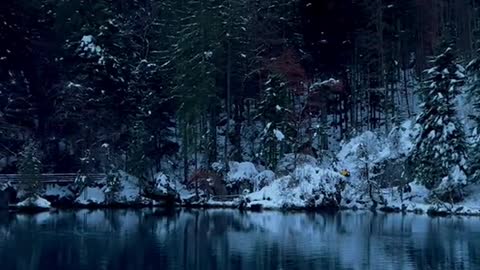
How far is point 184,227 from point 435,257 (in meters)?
12.8

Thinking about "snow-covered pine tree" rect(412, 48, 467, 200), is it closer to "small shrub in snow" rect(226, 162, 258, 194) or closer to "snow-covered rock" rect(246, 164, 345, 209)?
"snow-covered rock" rect(246, 164, 345, 209)

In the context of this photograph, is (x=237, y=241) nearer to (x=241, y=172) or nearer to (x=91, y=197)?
(x=241, y=172)

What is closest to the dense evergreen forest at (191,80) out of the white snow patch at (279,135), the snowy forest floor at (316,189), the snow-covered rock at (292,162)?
the white snow patch at (279,135)

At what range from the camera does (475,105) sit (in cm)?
3772

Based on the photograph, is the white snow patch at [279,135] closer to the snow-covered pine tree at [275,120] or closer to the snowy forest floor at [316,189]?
the snow-covered pine tree at [275,120]

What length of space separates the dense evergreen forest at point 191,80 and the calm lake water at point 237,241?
273 inches

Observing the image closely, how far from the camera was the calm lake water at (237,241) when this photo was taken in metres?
20.7

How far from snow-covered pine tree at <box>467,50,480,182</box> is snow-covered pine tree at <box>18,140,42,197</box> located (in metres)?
24.1

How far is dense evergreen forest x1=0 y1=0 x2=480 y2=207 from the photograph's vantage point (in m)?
43.2

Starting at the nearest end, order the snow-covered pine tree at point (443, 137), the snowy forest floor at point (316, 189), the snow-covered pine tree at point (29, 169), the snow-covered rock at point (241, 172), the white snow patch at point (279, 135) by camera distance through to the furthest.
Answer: the snow-covered pine tree at point (443, 137)
the snow-covered pine tree at point (29, 169)
the snowy forest floor at point (316, 189)
the snow-covered rock at point (241, 172)
the white snow patch at point (279, 135)

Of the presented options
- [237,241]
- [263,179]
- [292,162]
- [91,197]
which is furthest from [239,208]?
[237,241]

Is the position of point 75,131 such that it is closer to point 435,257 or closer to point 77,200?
point 77,200

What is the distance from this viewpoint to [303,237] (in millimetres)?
27047

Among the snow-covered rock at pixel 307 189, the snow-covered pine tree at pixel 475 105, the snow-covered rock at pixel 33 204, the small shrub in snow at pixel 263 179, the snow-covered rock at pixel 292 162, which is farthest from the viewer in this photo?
the small shrub in snow at pixel 263 179
